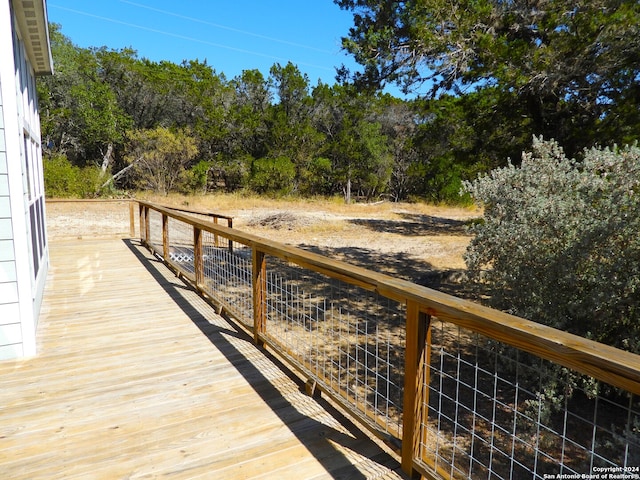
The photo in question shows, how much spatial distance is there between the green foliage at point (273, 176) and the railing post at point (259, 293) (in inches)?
770

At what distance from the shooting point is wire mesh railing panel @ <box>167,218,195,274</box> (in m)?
6.32

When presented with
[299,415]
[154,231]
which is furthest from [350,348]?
[154,231]

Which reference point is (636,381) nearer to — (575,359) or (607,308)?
(575,359)

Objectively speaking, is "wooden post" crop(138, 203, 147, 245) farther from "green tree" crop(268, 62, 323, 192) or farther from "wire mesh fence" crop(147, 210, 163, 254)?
"green tree" crop(268, 62, 323, 192)

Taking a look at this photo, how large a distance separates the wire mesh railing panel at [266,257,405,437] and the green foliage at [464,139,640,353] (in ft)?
4.04

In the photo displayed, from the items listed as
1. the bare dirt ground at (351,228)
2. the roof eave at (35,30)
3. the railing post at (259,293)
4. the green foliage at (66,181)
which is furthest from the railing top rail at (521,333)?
the green foliage at (66,181)

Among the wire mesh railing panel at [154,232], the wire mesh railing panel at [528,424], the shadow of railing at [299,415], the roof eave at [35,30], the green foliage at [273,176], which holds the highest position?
the roof eave at [35,30]

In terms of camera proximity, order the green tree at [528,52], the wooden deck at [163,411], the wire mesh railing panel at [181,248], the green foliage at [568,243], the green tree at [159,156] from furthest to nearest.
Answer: the green tree at [159,156]
the green tree at [528,52]
the wire mesh railing panel at [181,248]
the green foliage at [568,243]
the wooden deck at [163,411]

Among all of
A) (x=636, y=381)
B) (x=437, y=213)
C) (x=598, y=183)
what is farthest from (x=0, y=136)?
(x=437, y=213)

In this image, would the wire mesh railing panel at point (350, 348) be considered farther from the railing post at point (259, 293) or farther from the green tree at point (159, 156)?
the green tree at point (159, 156)

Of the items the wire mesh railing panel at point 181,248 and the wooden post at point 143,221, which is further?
the wooden post at point 143,221

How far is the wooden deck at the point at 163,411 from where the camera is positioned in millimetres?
1990

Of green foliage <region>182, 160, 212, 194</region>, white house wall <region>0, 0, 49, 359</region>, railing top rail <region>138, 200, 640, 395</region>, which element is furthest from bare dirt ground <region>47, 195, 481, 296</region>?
white house wall <region>0, 0, 49, 359</region>

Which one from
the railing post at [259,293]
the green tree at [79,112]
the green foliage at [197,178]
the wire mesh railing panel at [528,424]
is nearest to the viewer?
the wire mesh railing panel at [528,424]
